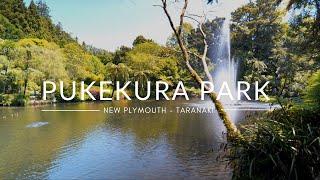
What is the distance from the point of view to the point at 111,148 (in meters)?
17.7

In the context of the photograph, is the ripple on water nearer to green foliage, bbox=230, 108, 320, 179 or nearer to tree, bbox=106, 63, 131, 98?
green foliage, bbox=230, 108, 320, 179

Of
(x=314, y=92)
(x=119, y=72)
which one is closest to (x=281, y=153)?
(x=314, y=92)

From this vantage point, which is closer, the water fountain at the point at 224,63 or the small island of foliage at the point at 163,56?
the small island of foliage at the point at 163,56

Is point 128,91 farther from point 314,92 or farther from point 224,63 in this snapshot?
point 314,92

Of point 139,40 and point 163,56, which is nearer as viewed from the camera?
point 163,56

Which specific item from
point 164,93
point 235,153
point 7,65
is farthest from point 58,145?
point 164,93

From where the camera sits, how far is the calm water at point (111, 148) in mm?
13594

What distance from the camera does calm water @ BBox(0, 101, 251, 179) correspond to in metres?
13.6

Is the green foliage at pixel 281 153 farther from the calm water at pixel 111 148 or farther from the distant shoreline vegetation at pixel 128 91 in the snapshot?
the distant shoreline vegetation at pixel 128 91

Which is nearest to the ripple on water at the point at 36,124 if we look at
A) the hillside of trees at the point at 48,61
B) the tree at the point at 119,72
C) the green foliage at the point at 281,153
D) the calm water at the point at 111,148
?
the calm water at the point at 111,148

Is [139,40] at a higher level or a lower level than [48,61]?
higher

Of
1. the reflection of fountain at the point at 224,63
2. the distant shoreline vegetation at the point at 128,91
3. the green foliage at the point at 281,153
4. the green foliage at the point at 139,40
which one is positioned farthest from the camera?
the green foliage at the point at 139,40

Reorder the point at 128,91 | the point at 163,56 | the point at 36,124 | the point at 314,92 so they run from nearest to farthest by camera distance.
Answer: the point at 314,92, the point at 36,124, the point at 163,56, the point at 128,91

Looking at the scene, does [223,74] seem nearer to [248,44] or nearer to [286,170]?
[248,44]
